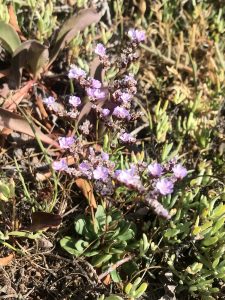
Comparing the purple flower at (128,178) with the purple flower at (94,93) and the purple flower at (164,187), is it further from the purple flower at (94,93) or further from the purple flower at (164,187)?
the purple flower at (94,93)

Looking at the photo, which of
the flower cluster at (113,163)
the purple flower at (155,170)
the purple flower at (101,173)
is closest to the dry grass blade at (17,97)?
the flower cluster at (113,163)

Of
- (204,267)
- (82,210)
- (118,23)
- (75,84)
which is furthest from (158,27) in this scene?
(204,267)

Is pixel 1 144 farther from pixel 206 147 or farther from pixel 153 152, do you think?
pixel 206 147

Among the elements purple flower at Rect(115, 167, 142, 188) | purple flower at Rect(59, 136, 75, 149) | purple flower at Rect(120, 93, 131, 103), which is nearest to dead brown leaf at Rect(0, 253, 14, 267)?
purple flower at Rect(59, 136, 75, 149)

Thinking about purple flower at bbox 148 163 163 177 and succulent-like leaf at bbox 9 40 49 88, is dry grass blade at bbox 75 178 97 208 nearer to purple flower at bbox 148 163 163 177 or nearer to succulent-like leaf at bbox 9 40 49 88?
purple flower at bbox 148 163 163 177

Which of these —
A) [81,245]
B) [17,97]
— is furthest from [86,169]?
[17,97]

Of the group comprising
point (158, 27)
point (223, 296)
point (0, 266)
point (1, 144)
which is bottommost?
point (223, 296)

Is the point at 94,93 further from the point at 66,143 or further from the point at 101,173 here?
the point at 101,173
